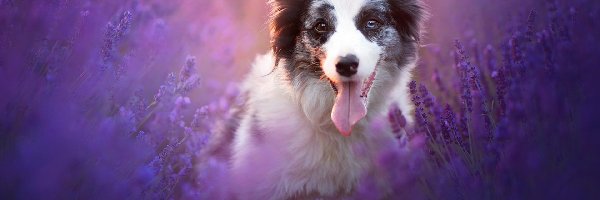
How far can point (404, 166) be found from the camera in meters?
1.98

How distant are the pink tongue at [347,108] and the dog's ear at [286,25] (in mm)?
399

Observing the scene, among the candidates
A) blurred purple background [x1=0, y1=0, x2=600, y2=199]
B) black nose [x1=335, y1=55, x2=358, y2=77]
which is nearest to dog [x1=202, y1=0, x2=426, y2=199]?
black nose [x1=335, y1=55, x2=358, y2=77]

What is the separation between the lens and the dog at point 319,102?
2.69 metres

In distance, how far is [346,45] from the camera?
97.6 inches

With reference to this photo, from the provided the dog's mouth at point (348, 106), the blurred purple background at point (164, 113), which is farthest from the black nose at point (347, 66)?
the blurred purple background at point (164, 113)

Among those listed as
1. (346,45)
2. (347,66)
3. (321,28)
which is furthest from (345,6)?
(347,66)

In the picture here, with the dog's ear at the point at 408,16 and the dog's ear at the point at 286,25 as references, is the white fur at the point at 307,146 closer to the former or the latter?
the dog's ear at the point at 286,25

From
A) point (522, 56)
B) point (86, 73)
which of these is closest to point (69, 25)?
point (86, 73)

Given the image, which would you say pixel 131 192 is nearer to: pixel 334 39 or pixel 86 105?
pixel 86 105

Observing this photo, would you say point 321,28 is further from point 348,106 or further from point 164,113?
point 164,113

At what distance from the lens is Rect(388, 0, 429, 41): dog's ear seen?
2.93 m

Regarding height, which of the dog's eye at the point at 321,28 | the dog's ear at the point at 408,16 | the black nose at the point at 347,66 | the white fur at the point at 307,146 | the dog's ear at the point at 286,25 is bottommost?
the white fur at the point at 307,146

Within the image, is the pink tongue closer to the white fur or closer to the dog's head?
the dog's head

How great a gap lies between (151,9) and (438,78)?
1367 millimetres
